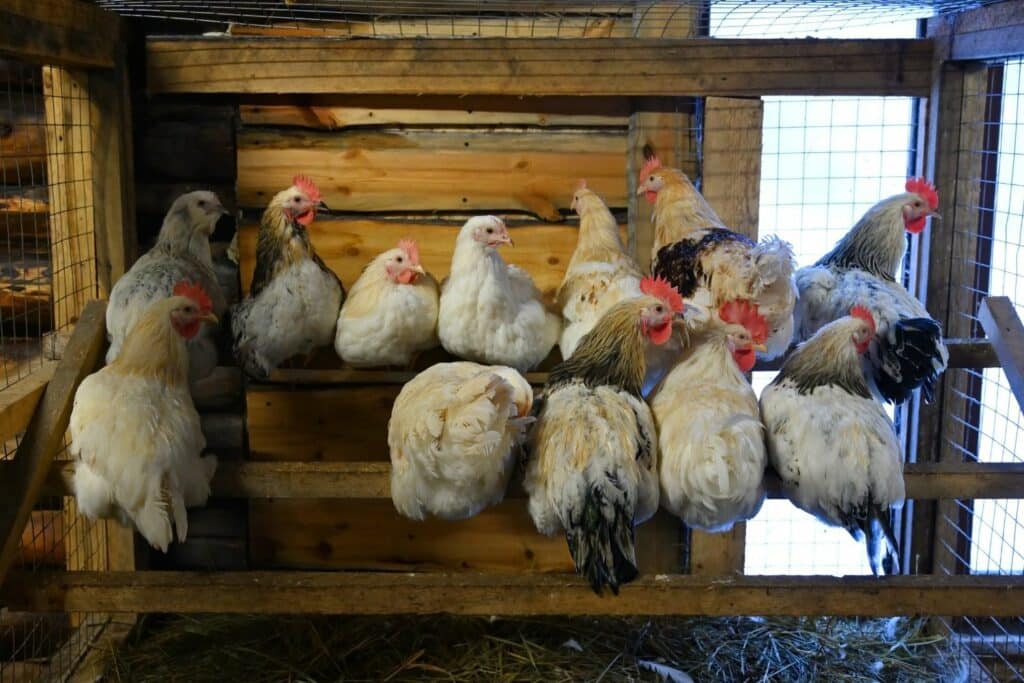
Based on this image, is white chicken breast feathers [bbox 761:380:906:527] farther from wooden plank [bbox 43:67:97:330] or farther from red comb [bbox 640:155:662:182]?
wooden plank [bbox 43:67:97:330]

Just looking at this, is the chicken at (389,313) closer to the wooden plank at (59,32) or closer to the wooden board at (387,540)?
the wooden board at (387,540)

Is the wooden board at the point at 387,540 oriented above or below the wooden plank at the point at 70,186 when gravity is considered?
below

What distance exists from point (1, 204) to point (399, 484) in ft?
5.14

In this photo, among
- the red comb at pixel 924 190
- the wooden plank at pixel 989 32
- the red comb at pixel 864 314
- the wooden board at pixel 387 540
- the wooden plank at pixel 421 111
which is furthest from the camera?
the wooden board at pixel 387 540

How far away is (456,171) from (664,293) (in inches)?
34.2

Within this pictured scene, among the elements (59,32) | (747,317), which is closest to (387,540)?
(747,317)

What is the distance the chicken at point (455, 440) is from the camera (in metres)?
1.91

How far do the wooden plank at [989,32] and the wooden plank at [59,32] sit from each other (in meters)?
2.21

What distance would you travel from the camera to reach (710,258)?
2451 mm

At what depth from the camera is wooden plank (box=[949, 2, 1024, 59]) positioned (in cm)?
238

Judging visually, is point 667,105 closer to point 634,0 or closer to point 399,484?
point 634,0

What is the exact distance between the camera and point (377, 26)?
2846 millimetres

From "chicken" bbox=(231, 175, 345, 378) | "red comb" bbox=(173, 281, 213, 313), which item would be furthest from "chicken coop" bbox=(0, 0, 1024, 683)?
"red comb" bbox=(173, 281, 213, 313)

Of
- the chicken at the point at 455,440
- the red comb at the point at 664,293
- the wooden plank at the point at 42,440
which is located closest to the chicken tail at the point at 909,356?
the red comb at the point at 664,293
